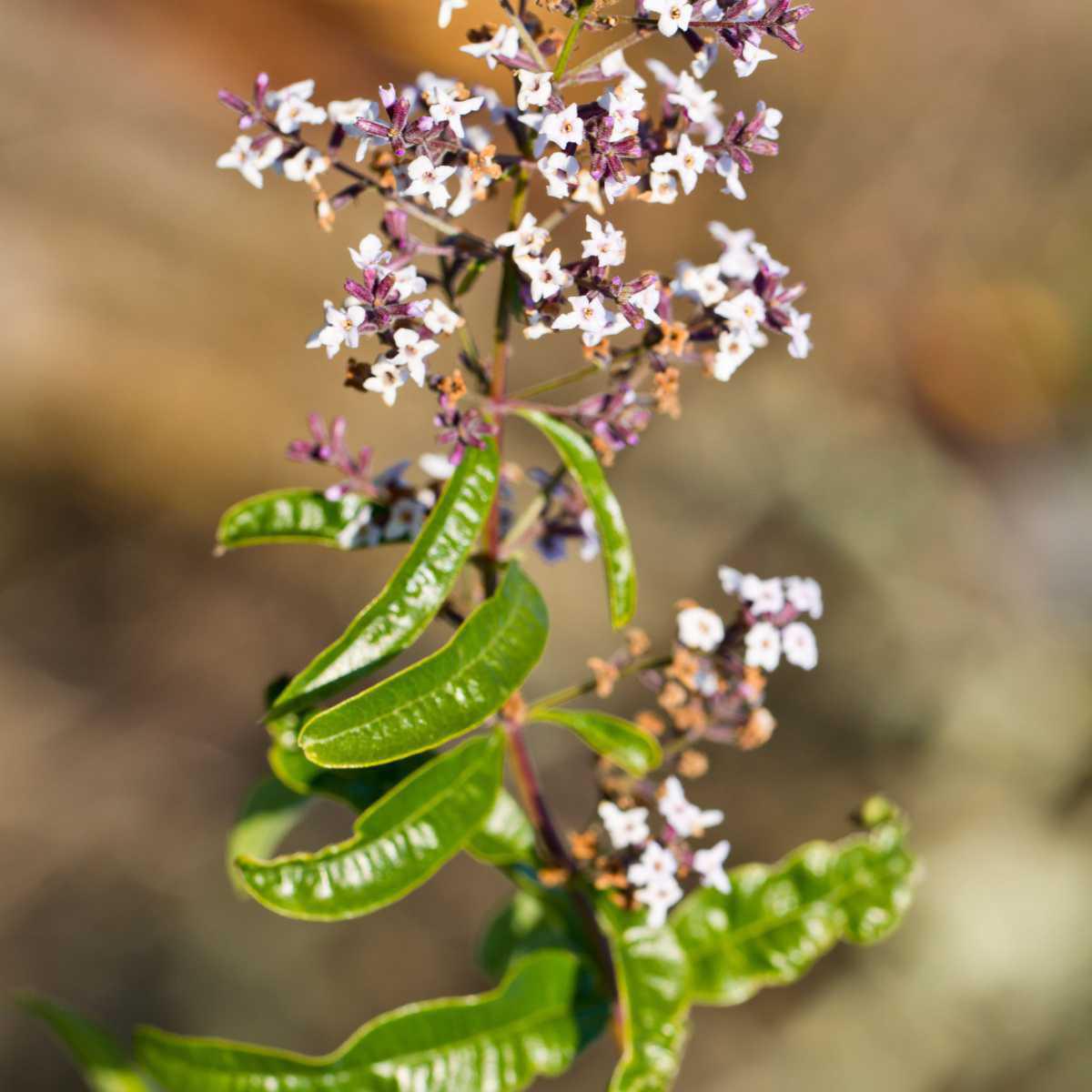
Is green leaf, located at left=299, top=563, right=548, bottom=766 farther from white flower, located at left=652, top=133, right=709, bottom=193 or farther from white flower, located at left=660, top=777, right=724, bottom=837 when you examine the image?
white flower, located at left=652, top=133, right=709, bottom=193

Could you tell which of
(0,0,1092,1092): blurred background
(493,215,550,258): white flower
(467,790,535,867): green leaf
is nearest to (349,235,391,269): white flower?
(493,215,550,258): white flower

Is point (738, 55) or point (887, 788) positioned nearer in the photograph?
point (738, 55)

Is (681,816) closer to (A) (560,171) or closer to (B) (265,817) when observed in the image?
(B) (265,817)

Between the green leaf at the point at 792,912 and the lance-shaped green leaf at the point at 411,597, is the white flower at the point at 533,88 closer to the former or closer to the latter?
the lance-shaped green leaf at the point at 411,597

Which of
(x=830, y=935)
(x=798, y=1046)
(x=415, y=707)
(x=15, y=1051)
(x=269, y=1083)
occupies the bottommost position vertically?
(x=15, y=1051)

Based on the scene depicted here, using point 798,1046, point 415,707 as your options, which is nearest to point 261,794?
point 415,707

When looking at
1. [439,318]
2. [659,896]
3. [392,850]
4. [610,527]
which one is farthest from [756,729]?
[439,318]

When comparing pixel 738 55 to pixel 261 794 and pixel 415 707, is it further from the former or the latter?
pixel 261 794
